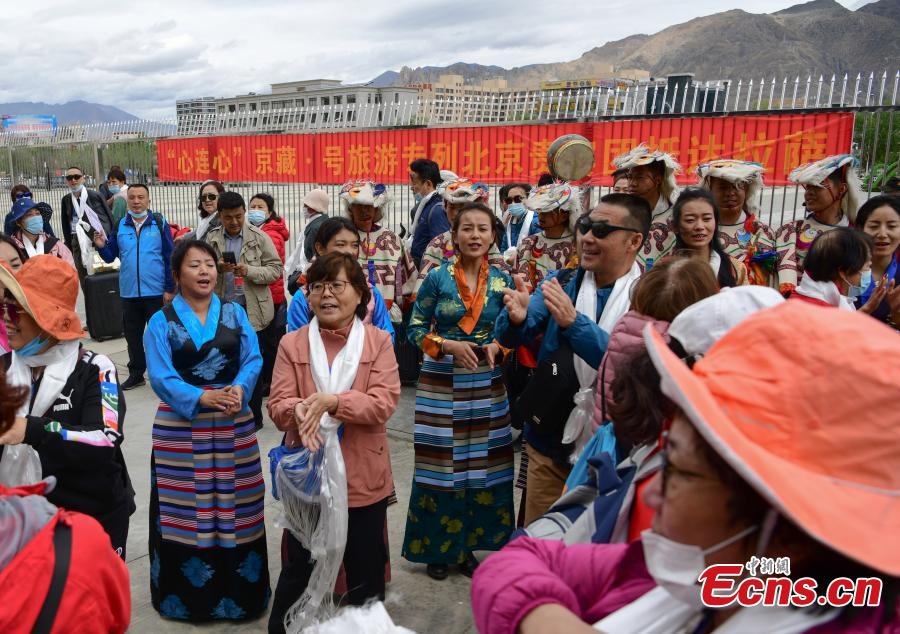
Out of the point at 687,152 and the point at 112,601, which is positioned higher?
the point at 687,152

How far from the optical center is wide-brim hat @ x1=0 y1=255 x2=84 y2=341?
236 centimetres

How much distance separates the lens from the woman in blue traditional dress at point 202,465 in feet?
9.87

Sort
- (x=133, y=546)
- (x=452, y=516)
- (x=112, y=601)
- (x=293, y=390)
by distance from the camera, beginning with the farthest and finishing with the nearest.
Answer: (x=133, y=546) → (x=452, y=516) → (x=293, y=390) → (x=112, y=601)

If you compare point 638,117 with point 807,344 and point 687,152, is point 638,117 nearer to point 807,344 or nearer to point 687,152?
point 687,152

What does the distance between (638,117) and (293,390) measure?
5.97 m

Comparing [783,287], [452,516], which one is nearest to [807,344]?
[452,516]

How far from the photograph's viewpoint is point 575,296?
2.92 meters

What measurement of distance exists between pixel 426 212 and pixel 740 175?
A: 2.73 metres

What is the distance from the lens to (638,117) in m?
7.59

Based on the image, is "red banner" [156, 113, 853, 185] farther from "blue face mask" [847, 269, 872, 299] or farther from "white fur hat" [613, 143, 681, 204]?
"blue face mask" [847, 269, 872, 299]

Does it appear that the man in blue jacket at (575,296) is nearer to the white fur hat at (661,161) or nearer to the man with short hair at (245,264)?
the white fur hat at (661,161)

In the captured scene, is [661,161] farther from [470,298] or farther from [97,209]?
[97,209]

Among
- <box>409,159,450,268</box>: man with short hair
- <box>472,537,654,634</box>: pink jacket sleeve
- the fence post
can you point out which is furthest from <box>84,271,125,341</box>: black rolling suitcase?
<box>472,537,654,634</box>: pink jacket sleeve

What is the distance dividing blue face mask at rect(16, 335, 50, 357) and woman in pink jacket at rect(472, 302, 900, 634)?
2094mm
